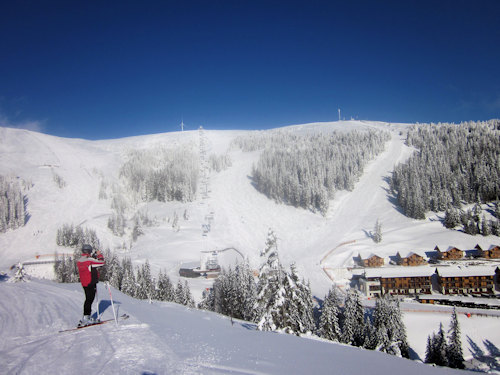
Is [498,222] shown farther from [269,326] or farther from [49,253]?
[49,253]

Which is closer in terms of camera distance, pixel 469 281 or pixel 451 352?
pixel 451 352

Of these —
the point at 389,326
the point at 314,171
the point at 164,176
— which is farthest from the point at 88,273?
the point at 164,176

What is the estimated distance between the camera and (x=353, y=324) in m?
35.8

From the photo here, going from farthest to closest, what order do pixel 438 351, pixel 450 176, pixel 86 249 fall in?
pixel 450 176 < pixel 438 351 < pixel 86 249

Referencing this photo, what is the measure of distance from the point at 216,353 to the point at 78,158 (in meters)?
192

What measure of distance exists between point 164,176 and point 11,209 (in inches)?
2199

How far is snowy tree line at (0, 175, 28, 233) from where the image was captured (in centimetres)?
9331

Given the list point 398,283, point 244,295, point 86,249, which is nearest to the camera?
point 86,249

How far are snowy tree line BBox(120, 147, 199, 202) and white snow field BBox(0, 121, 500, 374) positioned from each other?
5.97 m

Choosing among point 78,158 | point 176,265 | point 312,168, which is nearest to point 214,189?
point 312,168

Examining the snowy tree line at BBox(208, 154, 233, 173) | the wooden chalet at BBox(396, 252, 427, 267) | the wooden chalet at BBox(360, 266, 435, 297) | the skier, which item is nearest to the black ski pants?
the skier

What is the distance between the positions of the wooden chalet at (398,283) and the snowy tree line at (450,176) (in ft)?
117

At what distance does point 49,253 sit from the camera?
8069 cm

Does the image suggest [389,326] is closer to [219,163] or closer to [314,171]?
[314,171]
